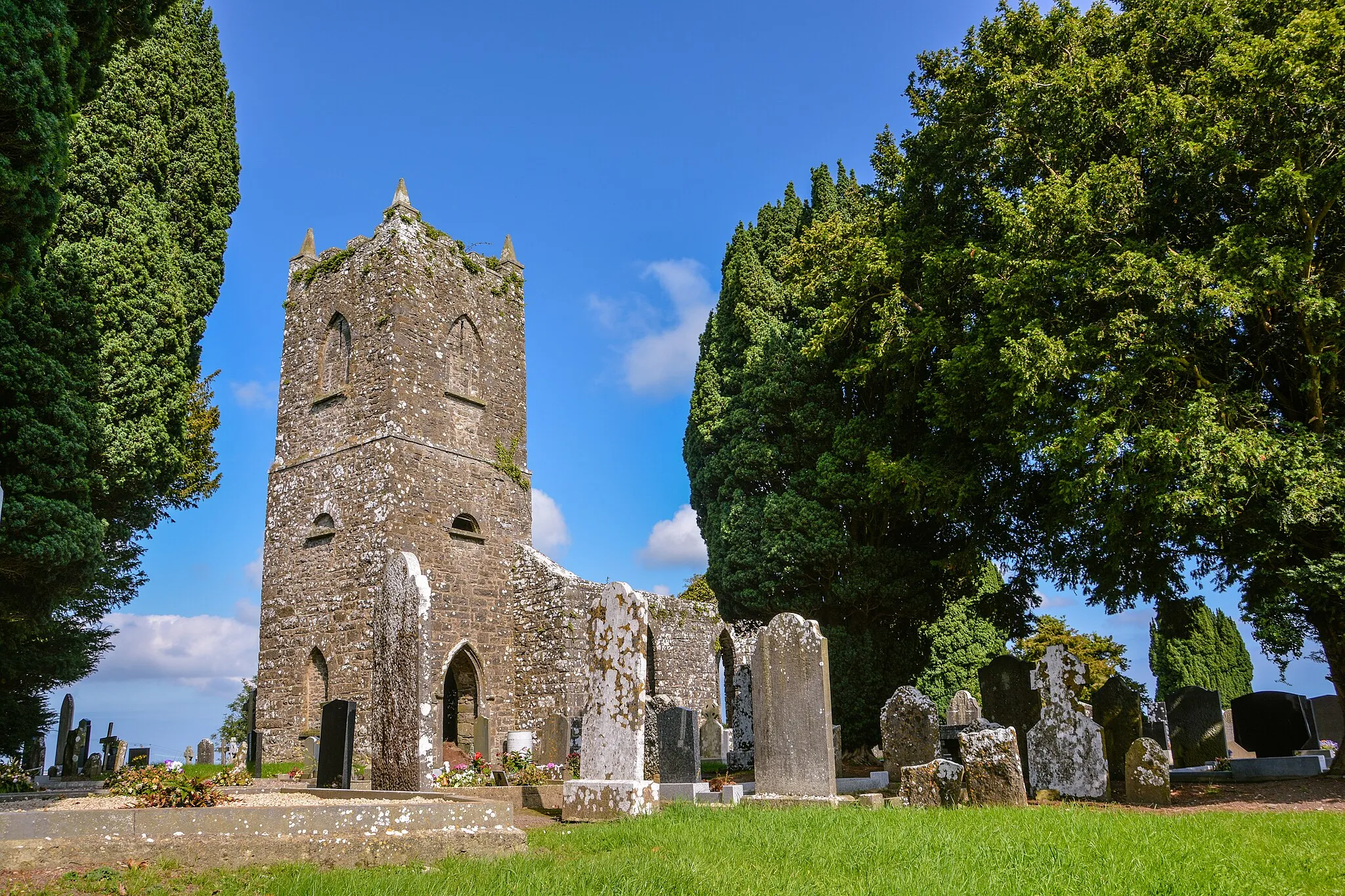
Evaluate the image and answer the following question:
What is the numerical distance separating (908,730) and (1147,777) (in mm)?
3770

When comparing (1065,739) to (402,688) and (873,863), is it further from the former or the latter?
(402,688)

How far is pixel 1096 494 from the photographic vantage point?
498 inches

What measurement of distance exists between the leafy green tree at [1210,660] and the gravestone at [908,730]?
18382 millimetres

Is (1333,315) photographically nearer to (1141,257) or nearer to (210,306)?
(1141,257)

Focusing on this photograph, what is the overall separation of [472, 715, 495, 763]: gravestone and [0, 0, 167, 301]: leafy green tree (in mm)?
11747

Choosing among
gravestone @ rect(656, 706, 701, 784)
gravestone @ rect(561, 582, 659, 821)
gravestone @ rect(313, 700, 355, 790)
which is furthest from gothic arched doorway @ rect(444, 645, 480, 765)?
gravestone @ rect(561, 582, 659, 821)

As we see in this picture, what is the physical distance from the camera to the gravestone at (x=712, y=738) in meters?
19.2

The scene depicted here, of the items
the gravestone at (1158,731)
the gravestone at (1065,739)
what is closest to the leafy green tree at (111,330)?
the gravestone at (1065,739)

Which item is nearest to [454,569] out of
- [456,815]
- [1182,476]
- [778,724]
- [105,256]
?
[105,256]

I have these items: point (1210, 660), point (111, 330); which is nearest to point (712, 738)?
point (111, 330)

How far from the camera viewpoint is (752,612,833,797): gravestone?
996 cm

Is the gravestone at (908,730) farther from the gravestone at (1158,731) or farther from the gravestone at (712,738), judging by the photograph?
the gravestone at (712,738)

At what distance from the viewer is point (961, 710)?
16844 millimetres

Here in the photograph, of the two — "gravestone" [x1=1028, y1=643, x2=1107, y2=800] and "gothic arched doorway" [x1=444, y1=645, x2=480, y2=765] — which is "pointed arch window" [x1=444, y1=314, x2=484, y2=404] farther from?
"gravestone" [x1=1028, y1=643, x2=1107, y2=800]
